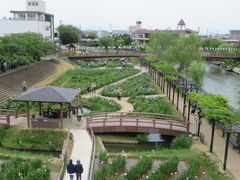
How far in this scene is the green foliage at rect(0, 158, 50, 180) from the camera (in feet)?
39.8

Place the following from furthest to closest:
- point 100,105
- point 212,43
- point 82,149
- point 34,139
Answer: point 212,43
point 100,105
point 34,139
point 82,149

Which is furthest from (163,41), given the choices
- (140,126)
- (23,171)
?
(23,171)

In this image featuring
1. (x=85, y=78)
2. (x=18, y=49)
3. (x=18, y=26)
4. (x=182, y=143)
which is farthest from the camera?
(x=18, y=26)

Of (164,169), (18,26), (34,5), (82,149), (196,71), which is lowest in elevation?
(82,149)

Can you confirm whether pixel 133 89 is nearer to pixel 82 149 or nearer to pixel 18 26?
pixel 82 149

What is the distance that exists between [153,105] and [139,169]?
1387 cm

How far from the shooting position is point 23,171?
12812 millimetres

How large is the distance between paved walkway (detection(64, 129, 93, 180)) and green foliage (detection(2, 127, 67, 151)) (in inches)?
37.3

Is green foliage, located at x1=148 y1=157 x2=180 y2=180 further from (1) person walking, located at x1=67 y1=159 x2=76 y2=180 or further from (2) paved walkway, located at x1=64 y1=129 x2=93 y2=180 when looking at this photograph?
(1) person walking, located at x1=67 y1=159 x2=76 y2=180

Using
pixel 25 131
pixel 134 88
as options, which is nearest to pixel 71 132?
pixel 25 131

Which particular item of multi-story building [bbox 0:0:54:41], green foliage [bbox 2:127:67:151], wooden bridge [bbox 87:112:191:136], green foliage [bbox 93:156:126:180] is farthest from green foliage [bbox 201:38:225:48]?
green foliage [bbox 93:156:126:180]

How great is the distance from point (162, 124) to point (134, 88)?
15051 mm

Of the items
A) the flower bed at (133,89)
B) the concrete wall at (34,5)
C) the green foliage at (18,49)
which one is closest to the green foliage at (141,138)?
the flower bed at (133,89)

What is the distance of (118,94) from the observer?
3009 centimetres
